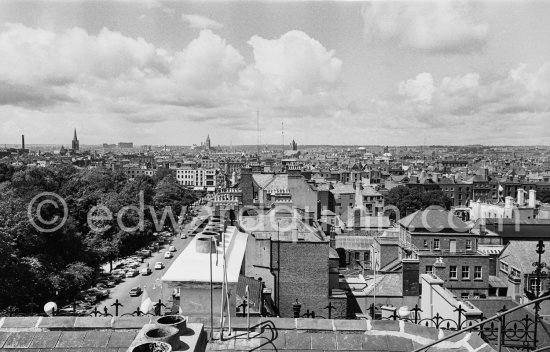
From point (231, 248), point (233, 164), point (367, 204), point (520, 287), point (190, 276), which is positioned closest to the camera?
point (190, 276)

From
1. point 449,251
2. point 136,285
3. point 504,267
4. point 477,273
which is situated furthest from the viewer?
point 136,285

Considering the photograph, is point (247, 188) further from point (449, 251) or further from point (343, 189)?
point (343, 189)

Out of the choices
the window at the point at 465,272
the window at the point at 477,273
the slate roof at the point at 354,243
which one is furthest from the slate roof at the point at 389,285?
the slate roof at the point at 354,243

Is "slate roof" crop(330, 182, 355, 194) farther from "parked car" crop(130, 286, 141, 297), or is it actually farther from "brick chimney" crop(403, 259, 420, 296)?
"brick chimney" crop(403, 259, 420, 296)

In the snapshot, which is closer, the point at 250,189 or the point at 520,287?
the point at 520,287

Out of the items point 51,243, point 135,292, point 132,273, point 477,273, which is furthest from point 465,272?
point 132,273

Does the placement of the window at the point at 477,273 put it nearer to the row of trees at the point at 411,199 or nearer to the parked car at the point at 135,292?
the parked car at the point at 135,292

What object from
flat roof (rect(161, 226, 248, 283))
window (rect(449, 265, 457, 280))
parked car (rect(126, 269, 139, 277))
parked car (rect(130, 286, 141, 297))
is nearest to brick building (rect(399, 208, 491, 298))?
window (rect(449, 265, 457, 280))

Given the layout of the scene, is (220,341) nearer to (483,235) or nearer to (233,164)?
(483,235)

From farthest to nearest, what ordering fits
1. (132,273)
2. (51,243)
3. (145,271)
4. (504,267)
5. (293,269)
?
(145,271)
(132,273)
(504,267)
(51,243)
(293,269)

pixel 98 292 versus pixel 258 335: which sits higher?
pixel 258 335

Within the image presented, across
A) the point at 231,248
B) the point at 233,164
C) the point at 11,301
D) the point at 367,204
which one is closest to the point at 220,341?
the point at 231,248
